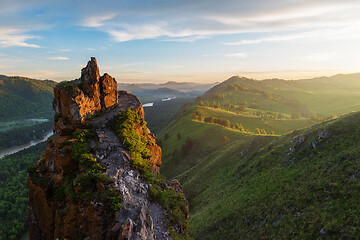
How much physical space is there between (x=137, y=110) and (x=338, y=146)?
4047 centimetres

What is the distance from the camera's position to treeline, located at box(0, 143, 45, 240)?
93.9 meters

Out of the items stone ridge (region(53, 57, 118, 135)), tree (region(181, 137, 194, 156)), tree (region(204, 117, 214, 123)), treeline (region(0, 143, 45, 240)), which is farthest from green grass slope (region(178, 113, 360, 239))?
tree (region(204, 117, 214, 123))

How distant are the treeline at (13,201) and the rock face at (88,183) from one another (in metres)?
71.2

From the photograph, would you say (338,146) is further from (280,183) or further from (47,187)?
(47,187)

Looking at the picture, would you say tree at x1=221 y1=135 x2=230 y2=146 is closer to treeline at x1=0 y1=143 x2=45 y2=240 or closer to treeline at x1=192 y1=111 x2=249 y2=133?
treeline at x1=192 y1=111 x2=249 y2=133

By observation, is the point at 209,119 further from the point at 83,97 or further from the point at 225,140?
the point at 83,97

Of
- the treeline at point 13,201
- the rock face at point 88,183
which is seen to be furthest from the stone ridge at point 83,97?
the treeline at point 13,201

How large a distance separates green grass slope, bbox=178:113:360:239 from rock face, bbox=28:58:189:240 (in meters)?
15.9

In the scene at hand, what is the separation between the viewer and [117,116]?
32.5m

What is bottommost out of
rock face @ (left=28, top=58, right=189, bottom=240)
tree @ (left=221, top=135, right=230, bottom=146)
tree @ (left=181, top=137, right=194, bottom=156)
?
tree @ (left=181, top=137, right=194, bottom=156)

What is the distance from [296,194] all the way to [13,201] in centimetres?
14753

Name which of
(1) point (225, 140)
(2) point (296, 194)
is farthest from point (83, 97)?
(1) point (225, 140)

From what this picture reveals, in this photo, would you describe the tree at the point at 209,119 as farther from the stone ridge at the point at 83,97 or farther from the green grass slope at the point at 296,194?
the stone ridge at the point at 83,97

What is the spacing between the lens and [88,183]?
20969 millimetres
